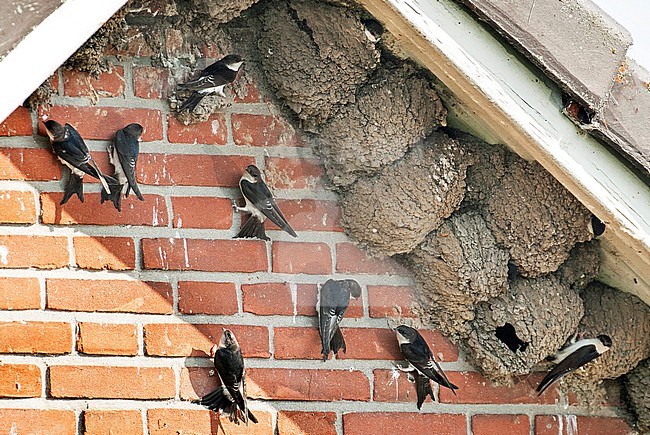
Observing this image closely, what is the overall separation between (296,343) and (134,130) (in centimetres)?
77

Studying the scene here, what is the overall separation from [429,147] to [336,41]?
16.5 inches

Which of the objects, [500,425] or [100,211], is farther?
[500,425]

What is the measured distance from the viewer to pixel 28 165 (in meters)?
2.71

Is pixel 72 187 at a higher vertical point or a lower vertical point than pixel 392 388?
higher

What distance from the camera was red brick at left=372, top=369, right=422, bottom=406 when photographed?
294 cm

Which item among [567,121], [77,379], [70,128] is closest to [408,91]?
[567,121]

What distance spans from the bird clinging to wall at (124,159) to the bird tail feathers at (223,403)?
0.58 meters

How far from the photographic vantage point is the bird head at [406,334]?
291 cm

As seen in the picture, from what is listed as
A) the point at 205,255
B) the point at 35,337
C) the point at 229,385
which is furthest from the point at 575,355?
the point at 35,337

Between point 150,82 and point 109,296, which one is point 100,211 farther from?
point 150,82

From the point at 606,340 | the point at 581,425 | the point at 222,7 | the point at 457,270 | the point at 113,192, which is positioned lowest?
the point at 581,425

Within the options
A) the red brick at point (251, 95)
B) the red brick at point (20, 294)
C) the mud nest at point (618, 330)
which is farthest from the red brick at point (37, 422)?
the mud nest at point (618, 330)

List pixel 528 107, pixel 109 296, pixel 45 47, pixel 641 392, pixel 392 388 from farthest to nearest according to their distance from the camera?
pixel 641 392
pixel 392 388
pixel 109 296
pixel 528 107
pixel 45 47

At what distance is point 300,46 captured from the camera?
2908 millimetres
